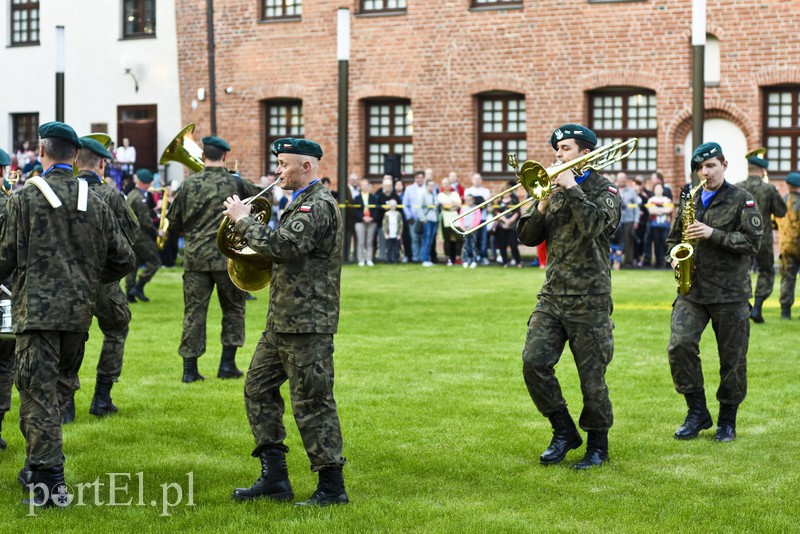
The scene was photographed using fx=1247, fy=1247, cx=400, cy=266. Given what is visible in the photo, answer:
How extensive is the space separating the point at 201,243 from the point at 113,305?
6.68 ft

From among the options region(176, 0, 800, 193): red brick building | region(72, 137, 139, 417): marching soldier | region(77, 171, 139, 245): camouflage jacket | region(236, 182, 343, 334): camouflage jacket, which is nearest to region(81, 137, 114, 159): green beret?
region(72, 137, 139, 417): marching soldier

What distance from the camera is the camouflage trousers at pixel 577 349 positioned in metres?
8.08

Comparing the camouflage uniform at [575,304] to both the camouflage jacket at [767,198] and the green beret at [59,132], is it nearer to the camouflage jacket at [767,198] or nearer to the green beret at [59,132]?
the green beret at [59,132]

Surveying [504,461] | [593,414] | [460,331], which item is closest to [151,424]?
[504,461]

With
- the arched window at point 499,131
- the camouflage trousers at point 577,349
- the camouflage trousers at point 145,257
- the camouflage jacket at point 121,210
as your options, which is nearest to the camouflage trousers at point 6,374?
the camouflage jacket at point 121,210

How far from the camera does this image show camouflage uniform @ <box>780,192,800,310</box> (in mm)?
16188

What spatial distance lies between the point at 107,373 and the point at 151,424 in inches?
28.9

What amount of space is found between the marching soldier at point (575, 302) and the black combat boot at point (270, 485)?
5.95 ft

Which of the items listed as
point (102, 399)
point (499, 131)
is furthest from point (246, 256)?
point (499, 131)

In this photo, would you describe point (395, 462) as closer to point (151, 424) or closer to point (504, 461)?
point (504, 461)

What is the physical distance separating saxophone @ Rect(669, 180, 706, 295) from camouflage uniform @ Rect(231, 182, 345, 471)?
9.51 ft

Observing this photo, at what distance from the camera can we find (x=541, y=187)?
25.3 ft

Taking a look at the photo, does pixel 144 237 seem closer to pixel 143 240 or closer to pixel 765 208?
pixel 143 240

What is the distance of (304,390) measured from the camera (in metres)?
7.01
